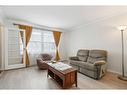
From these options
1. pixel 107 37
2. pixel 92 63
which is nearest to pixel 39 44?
pixel 92 63

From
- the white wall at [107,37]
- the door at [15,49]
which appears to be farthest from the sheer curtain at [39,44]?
the white wall at [107,37]

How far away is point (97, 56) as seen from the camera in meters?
3.62

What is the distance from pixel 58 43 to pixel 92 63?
306 centimetres

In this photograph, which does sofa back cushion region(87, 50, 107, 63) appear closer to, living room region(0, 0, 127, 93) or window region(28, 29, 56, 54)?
living room region(0, 0, 127, 93)

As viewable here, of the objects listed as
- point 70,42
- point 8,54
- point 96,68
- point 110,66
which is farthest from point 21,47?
point 110,66

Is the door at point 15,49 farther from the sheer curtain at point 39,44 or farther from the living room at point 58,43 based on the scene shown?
the sheer curtain at point 39,44

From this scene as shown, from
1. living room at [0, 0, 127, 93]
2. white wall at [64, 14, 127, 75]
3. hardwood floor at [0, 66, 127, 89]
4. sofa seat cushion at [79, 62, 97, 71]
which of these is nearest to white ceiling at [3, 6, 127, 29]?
living room at [0, 0, 127, 93]

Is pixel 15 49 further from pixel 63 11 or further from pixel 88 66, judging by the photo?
pixel 88 66

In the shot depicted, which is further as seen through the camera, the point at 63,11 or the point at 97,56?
the point at 97,56

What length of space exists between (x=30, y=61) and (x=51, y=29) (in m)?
2.37

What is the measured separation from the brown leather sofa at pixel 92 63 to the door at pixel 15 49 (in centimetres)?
257

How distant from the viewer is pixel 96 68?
9.55 feet

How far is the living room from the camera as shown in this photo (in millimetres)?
2764

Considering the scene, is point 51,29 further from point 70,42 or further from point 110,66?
point 110,66
